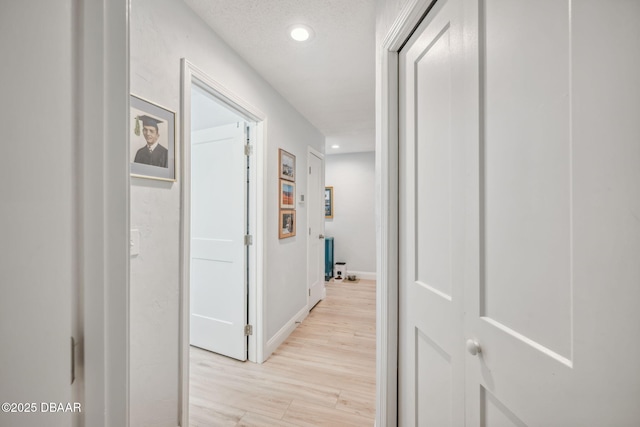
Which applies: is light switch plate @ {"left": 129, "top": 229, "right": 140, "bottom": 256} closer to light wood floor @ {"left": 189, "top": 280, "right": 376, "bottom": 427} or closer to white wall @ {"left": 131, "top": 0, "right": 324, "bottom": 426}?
white wall @ {"left": 131, "top": 0, "right": 324, "bottom": 426}

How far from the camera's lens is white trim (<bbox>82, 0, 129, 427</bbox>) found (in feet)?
1.41

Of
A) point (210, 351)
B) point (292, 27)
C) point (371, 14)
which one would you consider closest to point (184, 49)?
point (292, 27)

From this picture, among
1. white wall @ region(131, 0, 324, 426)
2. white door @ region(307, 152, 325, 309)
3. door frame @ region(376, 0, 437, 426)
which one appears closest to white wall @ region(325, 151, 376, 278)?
white door @ region(307, 152, 325, 309)

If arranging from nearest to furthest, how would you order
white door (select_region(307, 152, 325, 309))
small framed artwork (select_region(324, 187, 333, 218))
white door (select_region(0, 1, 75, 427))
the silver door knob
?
1. white door (select_region(0, 1, 75, 427))
2. the silver door knob
3. white door (select_region(307, 152, 325, 309))
4. small framed artwork (select_region(324, 187, 333, 218))

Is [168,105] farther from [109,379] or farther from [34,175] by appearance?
[109,379]

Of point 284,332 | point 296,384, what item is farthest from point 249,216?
point 296,384

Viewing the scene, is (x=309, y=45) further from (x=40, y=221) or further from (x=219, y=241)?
(x=40, y=221)

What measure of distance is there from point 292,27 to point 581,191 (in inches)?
70.3

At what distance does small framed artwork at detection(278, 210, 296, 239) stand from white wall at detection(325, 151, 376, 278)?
2.55 metres

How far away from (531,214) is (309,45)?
183 cm

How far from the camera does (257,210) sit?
2277mm

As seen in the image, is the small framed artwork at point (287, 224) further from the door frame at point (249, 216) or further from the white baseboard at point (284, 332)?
the white baseboard at point (284, 332)

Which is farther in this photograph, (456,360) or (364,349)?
(364,349)

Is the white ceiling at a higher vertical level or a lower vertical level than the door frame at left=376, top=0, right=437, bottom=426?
higher
